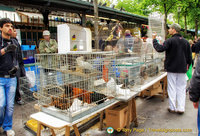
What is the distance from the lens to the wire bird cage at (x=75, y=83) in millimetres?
2102

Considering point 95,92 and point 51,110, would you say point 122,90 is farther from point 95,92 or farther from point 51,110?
point 51,110

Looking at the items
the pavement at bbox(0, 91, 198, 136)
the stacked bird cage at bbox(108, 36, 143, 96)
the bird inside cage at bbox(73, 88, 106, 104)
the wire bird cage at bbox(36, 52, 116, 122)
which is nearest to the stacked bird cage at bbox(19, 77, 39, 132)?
the pavement at bbox(0, 91, 198, 136)

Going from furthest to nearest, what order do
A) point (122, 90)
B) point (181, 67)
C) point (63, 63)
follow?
point (181, 67) → point (122, 90) → point (63, 63)

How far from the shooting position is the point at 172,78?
3930mm

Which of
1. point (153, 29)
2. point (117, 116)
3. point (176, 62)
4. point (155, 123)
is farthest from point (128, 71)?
point (153, 29)

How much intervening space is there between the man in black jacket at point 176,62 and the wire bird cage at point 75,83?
1787 mm

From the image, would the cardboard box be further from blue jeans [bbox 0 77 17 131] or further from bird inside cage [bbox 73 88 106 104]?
blue jeans [bbox 0 77 17 131]

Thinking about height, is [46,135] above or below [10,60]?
below

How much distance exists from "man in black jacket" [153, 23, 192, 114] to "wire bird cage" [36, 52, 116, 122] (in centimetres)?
179

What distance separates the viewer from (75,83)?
2.48 metres

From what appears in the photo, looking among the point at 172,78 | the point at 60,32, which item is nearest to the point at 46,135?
the point at 60,32

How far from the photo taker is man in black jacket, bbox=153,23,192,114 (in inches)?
150

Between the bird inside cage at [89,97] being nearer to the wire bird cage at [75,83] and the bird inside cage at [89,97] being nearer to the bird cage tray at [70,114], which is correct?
the wire bird cage at [75,83]

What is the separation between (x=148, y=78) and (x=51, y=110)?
8.73 ft
